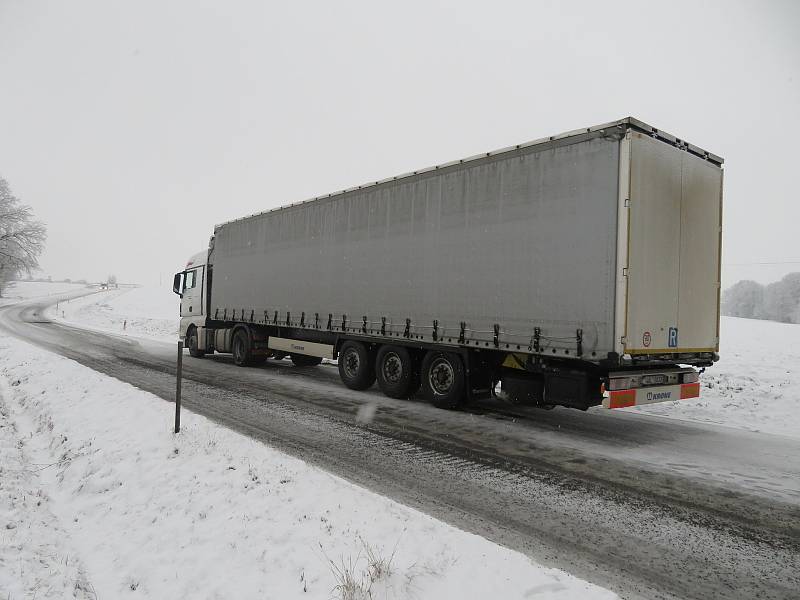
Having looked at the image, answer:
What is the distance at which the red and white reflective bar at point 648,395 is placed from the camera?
643 cm

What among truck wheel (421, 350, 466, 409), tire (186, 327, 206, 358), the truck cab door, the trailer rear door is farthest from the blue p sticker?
the truck cab door

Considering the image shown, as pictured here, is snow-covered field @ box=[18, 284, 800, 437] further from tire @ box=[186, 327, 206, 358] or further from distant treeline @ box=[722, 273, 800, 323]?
distant treeline @ box=[722, 273, 800, 323]

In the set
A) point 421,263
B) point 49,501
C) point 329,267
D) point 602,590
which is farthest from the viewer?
point 329,267

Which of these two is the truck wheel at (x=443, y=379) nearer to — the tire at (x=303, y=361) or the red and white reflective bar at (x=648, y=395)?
the red and white reflective bar at (x=648, y=395)

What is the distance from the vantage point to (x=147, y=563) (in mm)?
3607

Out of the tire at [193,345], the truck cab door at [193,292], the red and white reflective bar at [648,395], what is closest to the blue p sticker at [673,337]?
the red and white reflective bar at [648,395]

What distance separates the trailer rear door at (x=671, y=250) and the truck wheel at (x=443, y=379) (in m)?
2.89

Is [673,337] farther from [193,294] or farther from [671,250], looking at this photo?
[193,294]

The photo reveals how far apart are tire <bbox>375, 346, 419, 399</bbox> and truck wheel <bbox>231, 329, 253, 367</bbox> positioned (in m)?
5.53

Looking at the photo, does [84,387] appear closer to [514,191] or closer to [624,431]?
[514,191]

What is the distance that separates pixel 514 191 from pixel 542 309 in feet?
6.19

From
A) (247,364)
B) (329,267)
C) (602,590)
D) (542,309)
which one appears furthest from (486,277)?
(247,364)

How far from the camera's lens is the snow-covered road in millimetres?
3482

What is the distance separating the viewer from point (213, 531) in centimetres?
391
